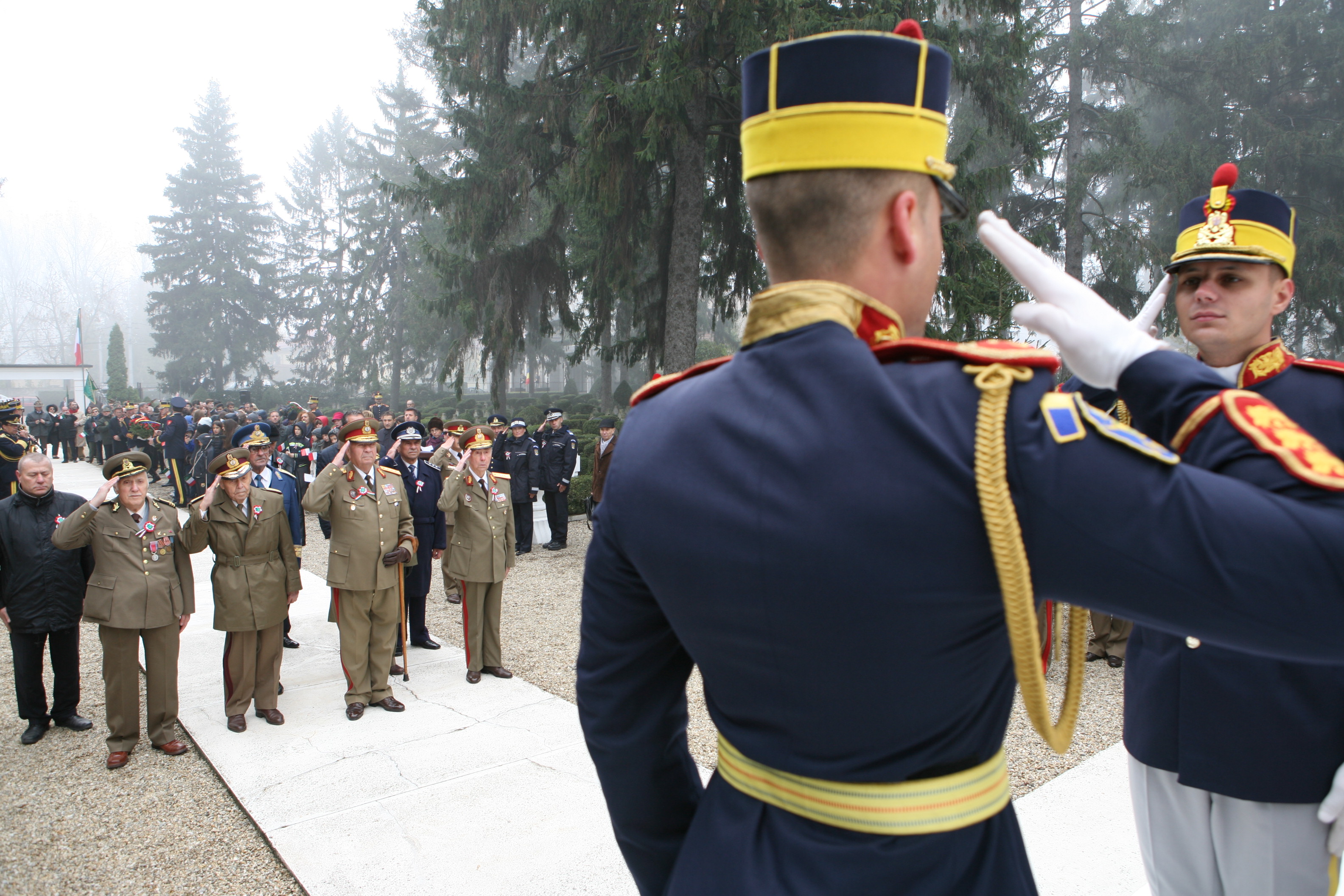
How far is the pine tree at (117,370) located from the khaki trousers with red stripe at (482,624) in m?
48.1

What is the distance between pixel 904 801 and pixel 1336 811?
1.52 metres

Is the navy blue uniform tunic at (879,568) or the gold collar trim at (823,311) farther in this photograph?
the gold collar trim at (823,311)

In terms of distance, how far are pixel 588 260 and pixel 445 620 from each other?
7818 mm

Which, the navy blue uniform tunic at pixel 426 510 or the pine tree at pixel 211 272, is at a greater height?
the pine tree at pixel 211 272

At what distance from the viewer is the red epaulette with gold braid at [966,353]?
101 centimetres

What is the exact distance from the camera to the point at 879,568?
0.96m

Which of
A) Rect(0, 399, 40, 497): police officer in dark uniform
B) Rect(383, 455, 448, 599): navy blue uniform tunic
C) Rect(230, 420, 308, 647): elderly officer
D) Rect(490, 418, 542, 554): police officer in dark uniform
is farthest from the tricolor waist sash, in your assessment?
Rect(0, 399, 40, 497): police officer in dark uniform

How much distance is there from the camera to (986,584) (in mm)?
971

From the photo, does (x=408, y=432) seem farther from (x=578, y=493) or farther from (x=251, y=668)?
(x=578, y=493)

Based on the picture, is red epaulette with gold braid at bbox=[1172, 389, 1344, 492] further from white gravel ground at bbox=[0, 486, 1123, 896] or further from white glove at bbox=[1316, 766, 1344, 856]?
white gravel ground at bbox=[0, 486, 1123, 896]

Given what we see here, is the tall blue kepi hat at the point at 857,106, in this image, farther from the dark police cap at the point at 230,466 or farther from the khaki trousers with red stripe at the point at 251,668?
the khaki trousers with red stripe at the point at 251,668

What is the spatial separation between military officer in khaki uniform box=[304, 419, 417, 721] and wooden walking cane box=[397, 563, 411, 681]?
8 cm

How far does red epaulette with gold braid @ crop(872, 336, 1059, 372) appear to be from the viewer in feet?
3.31

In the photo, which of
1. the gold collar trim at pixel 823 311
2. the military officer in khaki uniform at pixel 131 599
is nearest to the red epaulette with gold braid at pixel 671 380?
the gold collar trim at pixel 823 311
